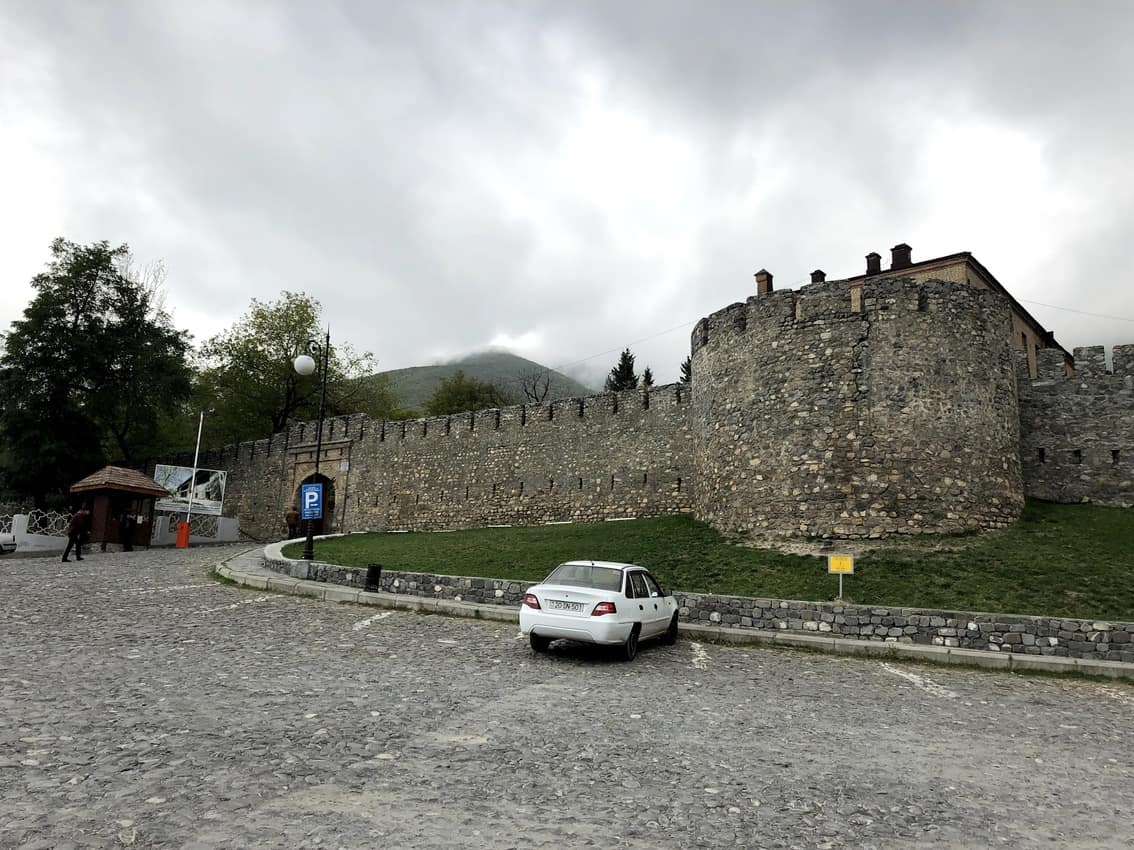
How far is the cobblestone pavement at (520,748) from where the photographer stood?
12.5ft

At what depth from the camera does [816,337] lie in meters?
16.7

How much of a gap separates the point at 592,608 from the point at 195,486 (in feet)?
98.1

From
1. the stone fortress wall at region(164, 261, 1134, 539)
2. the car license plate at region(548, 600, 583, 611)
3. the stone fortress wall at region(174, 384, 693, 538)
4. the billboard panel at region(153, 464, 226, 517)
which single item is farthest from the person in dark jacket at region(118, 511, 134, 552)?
the car license plate at region(548, 600, 583, 611)

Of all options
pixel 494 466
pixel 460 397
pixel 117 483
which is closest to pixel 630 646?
pixel 494 466

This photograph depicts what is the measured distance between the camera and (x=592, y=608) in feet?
29.1

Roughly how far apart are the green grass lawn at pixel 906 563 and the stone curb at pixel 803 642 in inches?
80.0

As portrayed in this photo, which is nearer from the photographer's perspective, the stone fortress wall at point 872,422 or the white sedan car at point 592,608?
the white sedan car at point 592,608

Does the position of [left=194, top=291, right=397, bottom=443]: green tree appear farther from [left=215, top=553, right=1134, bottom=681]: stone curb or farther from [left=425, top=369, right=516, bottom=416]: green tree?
[left=215, top=553, right=1134, bottom=681]: stone curb

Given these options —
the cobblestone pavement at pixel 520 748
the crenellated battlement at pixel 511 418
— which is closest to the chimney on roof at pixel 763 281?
the crenellated battlement at pixel 511 418

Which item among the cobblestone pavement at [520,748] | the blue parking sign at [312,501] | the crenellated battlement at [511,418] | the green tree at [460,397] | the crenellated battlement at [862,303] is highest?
the green tree at [460,397]

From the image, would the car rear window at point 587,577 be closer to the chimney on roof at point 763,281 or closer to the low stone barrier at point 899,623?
the low stone barrier at point 899,623

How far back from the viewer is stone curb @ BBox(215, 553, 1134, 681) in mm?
9445

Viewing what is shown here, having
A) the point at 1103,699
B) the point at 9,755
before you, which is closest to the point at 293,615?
the point at 9,755

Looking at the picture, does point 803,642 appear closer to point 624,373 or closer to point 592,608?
point 592,608
